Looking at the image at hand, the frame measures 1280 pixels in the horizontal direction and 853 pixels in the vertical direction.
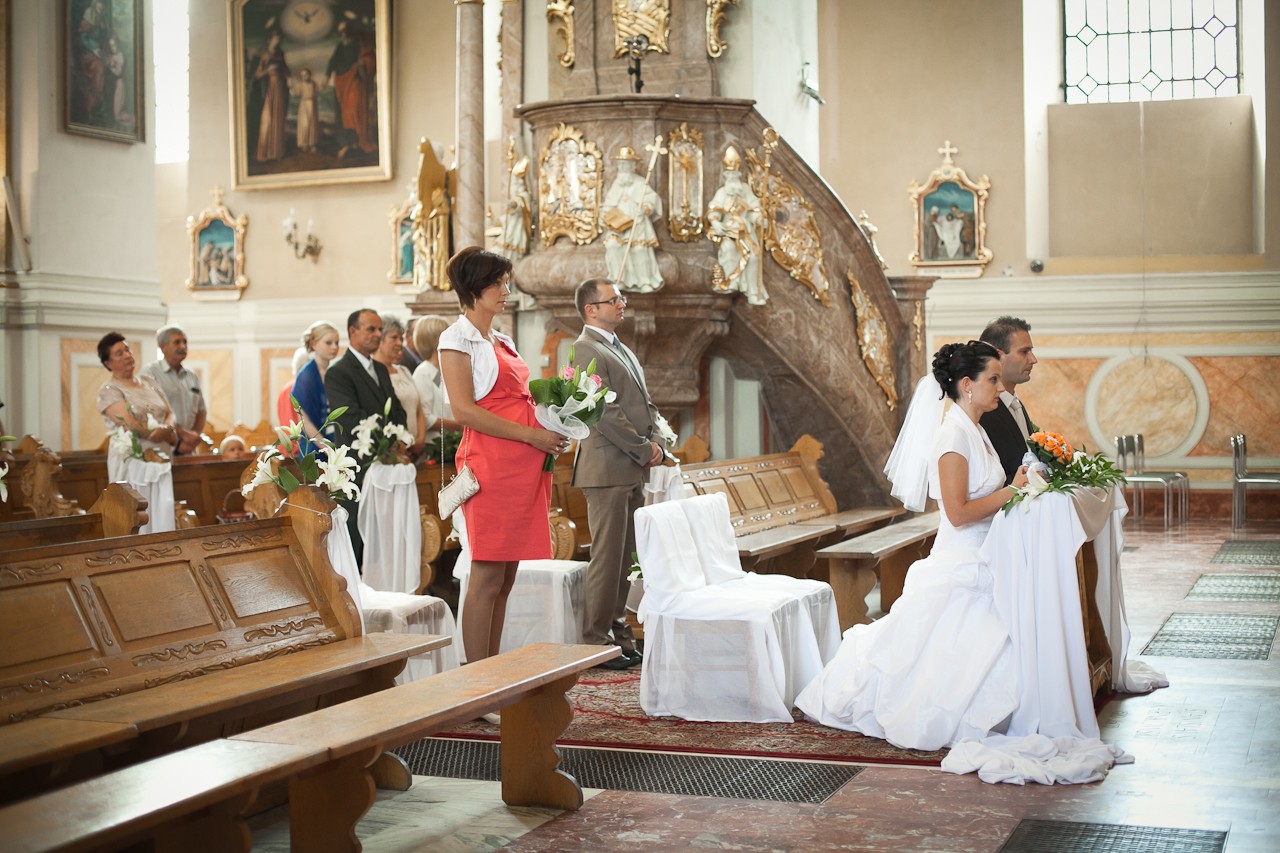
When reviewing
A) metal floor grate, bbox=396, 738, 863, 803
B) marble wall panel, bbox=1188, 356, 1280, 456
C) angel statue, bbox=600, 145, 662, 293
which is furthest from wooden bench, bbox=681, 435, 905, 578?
marble wall panel, bbox=1188, 356, 1280, 456

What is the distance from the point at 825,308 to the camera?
9.68 meters

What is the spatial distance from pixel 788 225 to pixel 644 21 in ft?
5.92

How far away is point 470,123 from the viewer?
1115 centimetres

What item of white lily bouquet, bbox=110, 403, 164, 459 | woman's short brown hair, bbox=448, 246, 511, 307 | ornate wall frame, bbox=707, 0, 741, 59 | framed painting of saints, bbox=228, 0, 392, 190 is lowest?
white lily bouquet, bbox=110, 403, 164, 459

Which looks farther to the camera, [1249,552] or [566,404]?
[1249,552]

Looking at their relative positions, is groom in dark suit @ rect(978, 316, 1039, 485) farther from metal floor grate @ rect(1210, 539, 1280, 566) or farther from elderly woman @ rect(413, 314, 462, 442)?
metal floor grate @ rect(1210, 539, 1280, 566)

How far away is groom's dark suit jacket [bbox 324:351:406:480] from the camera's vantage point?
714 centimetres

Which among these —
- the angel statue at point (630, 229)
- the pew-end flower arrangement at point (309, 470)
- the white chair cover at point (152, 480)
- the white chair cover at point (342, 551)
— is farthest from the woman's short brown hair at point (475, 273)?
the angel statue at point (630, 229)

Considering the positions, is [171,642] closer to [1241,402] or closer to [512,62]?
[512,62]

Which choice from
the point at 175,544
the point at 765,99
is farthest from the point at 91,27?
the point at 175,544

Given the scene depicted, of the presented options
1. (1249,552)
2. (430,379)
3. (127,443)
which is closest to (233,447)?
(430,379)

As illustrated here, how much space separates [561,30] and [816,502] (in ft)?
12.4

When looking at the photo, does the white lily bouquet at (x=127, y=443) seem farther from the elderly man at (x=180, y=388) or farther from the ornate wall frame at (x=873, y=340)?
the ornate wall frame at (x=873, y=340)

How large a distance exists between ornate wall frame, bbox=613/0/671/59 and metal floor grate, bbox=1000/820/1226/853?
704 centimetres
